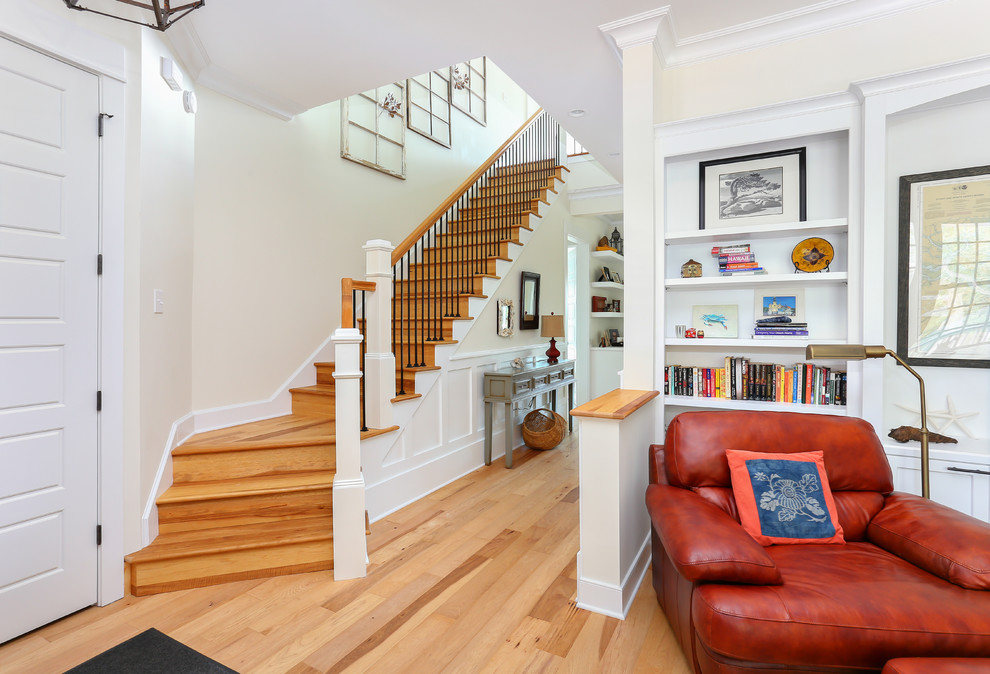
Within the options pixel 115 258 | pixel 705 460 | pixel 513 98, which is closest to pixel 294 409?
pixel 115 258

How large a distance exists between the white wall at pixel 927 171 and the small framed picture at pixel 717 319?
716mm

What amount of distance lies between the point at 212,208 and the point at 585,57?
268cm

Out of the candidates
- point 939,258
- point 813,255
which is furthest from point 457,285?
point 939,258

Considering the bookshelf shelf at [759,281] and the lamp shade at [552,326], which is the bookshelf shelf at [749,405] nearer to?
the bookshelf shelf at [759,281]

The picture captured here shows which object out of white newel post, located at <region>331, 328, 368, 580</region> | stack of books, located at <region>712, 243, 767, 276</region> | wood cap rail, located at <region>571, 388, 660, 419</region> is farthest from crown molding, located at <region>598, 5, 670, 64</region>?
white newel post, located at <region>331, 328, 368, 580</region>

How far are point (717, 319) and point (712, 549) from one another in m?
1.68

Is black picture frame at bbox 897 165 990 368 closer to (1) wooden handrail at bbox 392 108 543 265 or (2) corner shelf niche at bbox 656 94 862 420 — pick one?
(2) corner shelf niche at bbox 656 94 862 420

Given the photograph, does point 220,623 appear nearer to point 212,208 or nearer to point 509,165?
point 212,208

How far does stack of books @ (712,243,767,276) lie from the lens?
2.75m

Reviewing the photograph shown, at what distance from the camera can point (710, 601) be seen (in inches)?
58.7

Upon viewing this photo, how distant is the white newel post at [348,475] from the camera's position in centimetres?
245

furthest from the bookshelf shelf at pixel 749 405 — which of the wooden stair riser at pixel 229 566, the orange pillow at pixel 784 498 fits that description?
the wooden stair riser at pixel 229 566

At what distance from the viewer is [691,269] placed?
9.51 feet

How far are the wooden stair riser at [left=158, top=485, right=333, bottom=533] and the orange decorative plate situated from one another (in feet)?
9.53
